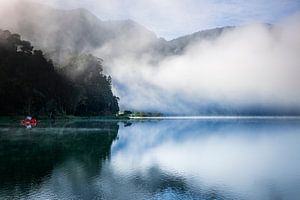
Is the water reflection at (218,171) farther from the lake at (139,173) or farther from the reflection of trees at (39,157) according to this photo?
the reflection of trees at (39,157)

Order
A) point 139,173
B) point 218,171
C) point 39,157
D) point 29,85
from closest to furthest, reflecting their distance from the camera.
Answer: point 139,173
point 218,171
point 39,157
point 29,85

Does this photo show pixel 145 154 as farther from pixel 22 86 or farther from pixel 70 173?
pixel 22 86

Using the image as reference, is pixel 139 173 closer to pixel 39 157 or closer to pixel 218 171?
pixel 218 171

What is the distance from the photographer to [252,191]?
32531mm

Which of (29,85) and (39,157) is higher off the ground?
(29,85)

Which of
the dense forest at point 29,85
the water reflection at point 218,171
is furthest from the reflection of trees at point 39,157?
the dense forest at point 29,85

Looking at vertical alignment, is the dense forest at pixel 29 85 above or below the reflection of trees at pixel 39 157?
above

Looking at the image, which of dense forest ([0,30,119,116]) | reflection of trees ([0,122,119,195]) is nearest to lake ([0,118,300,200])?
reflection of trees ([0,122,119,195])

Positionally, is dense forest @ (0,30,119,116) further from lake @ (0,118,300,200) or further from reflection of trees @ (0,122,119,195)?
lake @ (0,118,300,200)

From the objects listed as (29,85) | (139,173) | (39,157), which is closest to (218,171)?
(139,173)

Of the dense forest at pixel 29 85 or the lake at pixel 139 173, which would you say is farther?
the dense forest at pixel 29 85

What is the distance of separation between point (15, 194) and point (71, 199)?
4.85m

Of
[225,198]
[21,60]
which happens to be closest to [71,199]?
[225,198]

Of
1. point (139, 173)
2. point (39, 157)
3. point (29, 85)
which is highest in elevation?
point (29, 85)
